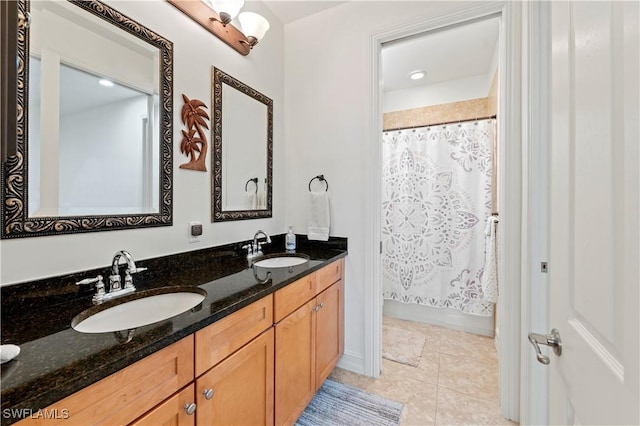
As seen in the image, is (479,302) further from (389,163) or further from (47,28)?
(47,28)

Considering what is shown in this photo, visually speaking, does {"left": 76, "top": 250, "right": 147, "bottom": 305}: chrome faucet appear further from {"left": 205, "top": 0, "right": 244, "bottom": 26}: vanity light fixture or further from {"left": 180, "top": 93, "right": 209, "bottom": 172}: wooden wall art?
{"left": 205, "top": 0, "right": 244, "bottom": 26}: vanity light fixture

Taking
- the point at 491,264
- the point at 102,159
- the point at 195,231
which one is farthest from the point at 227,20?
the point at 491,264

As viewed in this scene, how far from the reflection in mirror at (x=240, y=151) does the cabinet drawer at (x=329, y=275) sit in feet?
2.09

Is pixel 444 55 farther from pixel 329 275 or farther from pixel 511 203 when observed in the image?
pixel 329 275

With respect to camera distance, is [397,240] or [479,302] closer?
[479,302]

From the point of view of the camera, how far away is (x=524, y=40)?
1366mm

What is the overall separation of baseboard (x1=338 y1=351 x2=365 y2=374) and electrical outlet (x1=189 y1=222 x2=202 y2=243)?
1321mm

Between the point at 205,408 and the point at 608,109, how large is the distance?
1.23m

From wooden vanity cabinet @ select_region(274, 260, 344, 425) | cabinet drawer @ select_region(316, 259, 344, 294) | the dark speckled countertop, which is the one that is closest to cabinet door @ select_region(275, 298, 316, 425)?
wooden vanity cabinet @ select_region(274, 260, 344, 425)

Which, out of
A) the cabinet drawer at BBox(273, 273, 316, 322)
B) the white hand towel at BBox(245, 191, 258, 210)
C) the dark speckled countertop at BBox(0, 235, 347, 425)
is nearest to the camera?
the dark speckled countertop at BBox(0, 235, 347, 425)

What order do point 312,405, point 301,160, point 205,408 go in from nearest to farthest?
point 205,408, point 312,405, point 301,160

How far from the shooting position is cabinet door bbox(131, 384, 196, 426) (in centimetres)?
69

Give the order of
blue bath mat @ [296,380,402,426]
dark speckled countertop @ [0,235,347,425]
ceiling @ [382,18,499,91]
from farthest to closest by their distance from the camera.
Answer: ceiling @ [382,18,499,91], blue bath mat @ [296,380,402,426], dark speckled countertop @ [0,235,347,425]

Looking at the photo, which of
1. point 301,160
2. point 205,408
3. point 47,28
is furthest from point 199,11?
point 205,408
